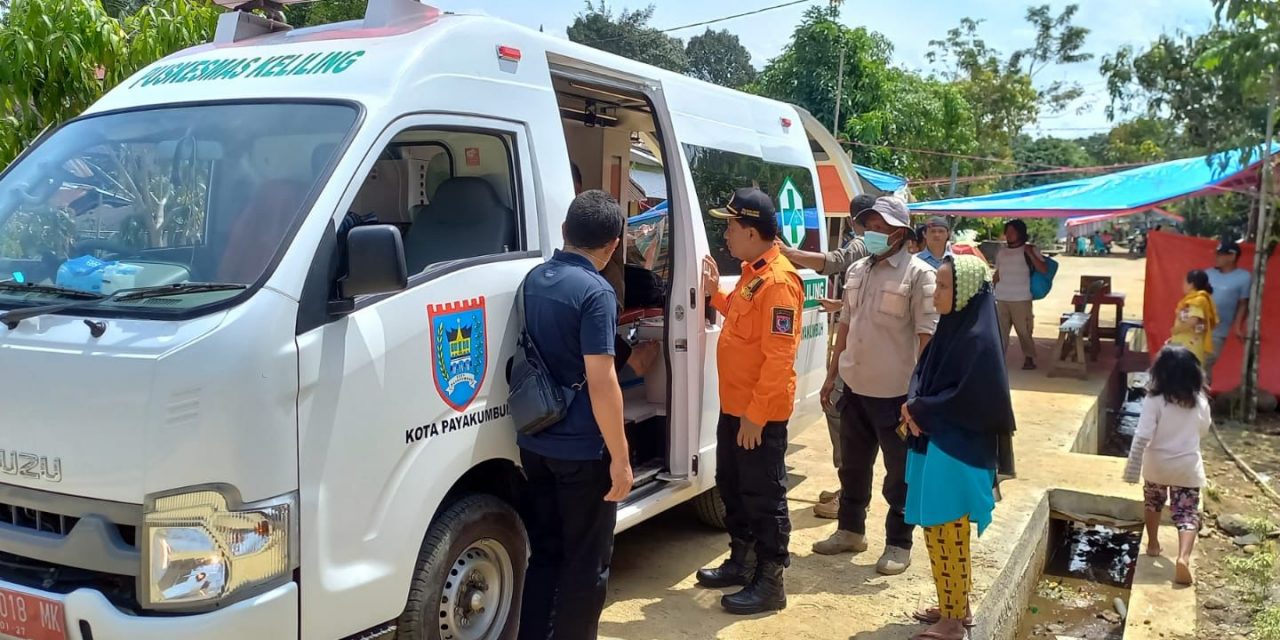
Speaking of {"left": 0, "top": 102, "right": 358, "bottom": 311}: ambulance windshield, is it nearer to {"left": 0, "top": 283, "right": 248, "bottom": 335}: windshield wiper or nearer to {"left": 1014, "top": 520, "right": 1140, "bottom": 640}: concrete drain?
{"left": 0, "top": 283, "right": 248, "bottom": 335}: windshield wiper

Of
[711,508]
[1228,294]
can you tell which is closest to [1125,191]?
[1228,294]

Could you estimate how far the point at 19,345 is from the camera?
2445mm

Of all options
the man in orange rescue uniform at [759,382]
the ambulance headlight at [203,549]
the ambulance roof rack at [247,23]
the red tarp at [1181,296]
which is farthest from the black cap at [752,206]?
the red tarp at [1181,296]

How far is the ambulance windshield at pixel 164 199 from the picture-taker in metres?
2.65

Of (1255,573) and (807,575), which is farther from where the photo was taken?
(1255,573)

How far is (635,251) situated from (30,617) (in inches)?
151

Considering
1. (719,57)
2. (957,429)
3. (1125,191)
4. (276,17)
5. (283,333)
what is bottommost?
(957,429)

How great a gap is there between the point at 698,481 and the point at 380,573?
203cm

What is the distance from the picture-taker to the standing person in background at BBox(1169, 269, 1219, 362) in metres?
8.57

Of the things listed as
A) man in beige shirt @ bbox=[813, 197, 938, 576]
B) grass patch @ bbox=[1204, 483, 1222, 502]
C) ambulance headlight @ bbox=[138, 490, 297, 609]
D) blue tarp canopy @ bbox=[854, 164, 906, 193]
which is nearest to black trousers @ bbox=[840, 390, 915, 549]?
man in beige shirt @ bbox=[813, 197, 938, 576]

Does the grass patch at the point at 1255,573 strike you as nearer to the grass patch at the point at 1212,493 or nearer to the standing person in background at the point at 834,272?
the grass patch at the point at 1212,493

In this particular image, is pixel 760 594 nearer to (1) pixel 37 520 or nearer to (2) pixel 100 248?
(1) pixel 37 520

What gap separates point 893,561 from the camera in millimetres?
4633

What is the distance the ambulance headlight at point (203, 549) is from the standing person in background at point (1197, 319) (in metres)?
8.56
